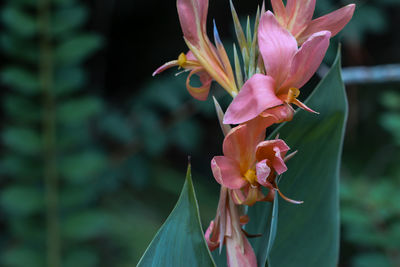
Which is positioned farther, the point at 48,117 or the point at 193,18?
the point at 48,117

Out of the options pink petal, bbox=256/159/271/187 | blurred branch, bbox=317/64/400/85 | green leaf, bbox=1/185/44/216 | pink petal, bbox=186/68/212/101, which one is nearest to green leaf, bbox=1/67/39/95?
green leaf, bbox=1/185/44/216

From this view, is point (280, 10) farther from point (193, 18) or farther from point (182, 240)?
point (182, 240)

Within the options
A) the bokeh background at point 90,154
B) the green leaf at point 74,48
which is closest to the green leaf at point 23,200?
the bokeh background at point 90,154

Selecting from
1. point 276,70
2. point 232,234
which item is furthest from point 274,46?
point 232,234

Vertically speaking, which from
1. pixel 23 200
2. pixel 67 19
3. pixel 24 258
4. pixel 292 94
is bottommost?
pixel 24 258

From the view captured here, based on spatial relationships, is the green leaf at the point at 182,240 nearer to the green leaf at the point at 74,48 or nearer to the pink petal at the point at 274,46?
the pink petal at the point at 274,46
